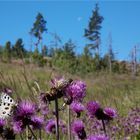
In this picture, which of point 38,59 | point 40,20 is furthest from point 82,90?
point 40,20

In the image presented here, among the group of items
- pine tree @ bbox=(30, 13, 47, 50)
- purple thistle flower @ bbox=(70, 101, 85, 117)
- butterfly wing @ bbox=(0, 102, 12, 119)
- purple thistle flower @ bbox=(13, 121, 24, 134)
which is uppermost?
pine tree @ bbox=(30, 13, 47, 50)

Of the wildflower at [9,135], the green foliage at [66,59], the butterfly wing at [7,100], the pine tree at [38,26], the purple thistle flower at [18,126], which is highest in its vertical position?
the pine tree at [38,26]

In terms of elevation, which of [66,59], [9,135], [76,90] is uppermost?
[66,59]

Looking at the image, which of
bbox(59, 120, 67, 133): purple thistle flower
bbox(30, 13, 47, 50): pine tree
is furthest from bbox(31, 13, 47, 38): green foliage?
bbox(59, 120, 67, 133): purple thistle flower

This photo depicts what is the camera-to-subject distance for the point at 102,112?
115 inches

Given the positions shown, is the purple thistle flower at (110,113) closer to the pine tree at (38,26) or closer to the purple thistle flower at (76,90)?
the purple thistle flower at (76,90)

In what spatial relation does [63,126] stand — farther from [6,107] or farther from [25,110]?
[6,107]

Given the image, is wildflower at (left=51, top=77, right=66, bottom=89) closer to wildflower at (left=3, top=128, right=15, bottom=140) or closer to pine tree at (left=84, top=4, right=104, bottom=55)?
wildflower at (left=3, top=128, right=15, bottom=140)

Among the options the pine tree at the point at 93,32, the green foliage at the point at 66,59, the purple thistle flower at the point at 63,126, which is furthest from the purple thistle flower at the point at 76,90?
the pine tree at the point at 93,32

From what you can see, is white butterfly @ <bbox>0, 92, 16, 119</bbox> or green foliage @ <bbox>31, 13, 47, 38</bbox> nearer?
white butterfly @ <bbox>0, 92, 16, 119</bbox>

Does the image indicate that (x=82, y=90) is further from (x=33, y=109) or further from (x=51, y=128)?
(x=51, y=128)

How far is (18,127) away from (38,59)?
54113 mm

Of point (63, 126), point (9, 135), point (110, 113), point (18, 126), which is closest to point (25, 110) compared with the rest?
point (18, 126)

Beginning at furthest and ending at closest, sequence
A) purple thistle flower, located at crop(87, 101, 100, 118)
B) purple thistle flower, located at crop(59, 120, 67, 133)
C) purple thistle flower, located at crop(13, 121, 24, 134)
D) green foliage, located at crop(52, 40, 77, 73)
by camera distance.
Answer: green foliage, located at crop(52, 40, 77, 73)
purple thistle flower, located at crop(59, 120, 67, 133)
purple thistle flower, located at crop(87, 101, 100, 118)
purple thistle flower, located at crop(13, 121, 24, 134)
